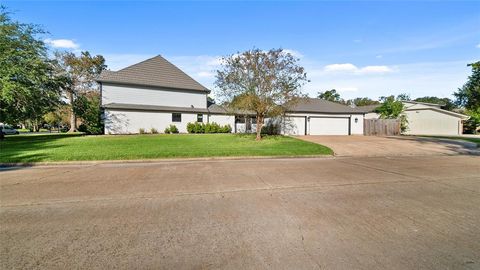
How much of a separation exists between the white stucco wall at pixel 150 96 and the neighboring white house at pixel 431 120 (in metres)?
23.3

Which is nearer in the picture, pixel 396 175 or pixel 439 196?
pixel 439 196

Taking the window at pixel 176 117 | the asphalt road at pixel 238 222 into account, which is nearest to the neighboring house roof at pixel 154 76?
the window at pixel 176 117

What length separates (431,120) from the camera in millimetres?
36156

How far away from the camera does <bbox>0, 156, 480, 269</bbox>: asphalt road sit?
9.53ft

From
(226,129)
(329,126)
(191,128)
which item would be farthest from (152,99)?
(329,126)

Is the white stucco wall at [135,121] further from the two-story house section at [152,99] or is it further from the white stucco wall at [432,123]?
the white stucco wall at [432,123]

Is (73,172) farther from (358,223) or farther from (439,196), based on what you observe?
(439,196)

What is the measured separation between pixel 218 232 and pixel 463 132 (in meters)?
46.9

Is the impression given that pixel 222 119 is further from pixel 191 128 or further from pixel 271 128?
pixel 271 128

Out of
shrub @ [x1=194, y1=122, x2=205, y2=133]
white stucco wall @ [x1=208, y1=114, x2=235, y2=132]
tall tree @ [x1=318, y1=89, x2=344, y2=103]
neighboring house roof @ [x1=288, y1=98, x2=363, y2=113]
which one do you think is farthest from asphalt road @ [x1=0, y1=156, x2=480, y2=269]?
tall tree @ [x1=318, y1=89, x2=344, y2=103]

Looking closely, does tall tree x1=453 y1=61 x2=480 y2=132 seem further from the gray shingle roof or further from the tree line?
the tree line

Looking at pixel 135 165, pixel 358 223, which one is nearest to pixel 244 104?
pixel 135 165

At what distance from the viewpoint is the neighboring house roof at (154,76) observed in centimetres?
2473

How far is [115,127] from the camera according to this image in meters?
22.9
